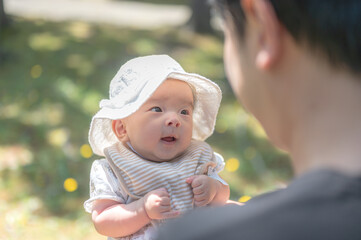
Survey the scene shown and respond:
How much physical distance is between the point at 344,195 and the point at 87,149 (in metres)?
3.65

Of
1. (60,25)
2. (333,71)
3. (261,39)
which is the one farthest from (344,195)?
(60,25)

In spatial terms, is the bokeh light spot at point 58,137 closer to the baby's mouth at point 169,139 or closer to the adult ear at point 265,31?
the baby's mouth at point 169,139

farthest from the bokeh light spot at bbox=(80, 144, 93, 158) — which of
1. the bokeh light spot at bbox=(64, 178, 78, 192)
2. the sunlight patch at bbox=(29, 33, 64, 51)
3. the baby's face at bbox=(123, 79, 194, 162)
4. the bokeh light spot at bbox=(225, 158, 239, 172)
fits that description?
the sunlight patch at bbox=(29, 33, 64, 51)

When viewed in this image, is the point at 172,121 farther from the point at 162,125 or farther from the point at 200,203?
the point at 200,203

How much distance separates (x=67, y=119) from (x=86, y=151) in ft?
2.63

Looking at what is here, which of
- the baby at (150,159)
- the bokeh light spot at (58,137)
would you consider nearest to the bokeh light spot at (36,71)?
the bokeh light spot at (58,137)

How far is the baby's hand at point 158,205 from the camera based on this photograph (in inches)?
73.2

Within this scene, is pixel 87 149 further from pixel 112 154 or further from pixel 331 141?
pixel 331 141

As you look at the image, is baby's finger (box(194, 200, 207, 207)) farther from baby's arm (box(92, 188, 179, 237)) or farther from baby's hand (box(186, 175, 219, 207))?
baby's arm (box(92, 188, 179, 237))

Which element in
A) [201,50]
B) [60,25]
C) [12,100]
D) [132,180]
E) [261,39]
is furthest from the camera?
[60,25]

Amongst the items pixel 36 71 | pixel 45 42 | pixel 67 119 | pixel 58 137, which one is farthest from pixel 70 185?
pixel 45 42

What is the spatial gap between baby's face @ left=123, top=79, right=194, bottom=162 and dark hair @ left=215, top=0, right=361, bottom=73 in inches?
40.5

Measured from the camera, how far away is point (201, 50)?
7258mm

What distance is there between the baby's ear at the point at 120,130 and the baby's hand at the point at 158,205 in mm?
324
